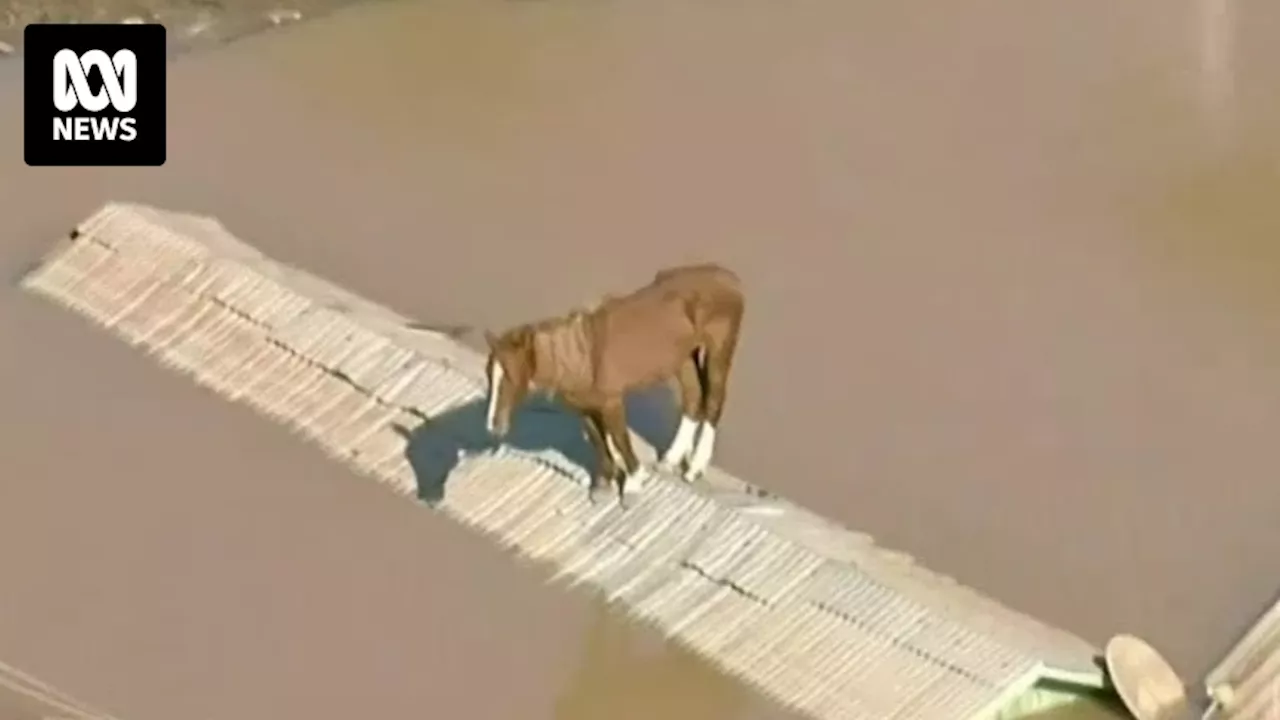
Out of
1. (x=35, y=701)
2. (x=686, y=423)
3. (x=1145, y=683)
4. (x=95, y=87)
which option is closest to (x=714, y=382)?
(x=686, y=423)

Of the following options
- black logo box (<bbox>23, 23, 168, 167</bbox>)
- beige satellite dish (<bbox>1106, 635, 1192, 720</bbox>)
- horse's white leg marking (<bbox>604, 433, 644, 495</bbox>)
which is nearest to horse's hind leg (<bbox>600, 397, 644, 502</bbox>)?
horse's white leg marking (<bbox>604, 433, 644, 495</bbox>)

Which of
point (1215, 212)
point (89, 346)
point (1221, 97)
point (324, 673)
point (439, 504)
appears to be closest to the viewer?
point (324, 673)

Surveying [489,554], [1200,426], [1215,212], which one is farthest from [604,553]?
[1215,212]

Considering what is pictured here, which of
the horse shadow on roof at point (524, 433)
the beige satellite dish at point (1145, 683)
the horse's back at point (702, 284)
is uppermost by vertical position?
the horse's back at point (702, 284)

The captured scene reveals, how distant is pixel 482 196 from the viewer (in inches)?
49.8

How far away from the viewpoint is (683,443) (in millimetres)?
965

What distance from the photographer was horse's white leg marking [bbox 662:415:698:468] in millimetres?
964

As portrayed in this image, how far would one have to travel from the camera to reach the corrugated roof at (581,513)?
0.85m

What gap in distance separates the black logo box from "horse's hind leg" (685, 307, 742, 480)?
21.2 inches

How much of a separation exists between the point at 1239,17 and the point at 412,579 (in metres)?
0.92

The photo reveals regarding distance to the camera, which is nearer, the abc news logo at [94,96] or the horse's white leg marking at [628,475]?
the horse's white leg marking at [628,475]

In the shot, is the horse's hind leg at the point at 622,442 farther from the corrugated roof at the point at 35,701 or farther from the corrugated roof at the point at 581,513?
the corrugated roof at the point at 35,701

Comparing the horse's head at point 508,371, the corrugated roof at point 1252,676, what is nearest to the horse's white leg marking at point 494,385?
the horse's head at point 508,371

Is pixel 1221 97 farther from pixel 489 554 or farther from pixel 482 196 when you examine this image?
pixel 489 554
